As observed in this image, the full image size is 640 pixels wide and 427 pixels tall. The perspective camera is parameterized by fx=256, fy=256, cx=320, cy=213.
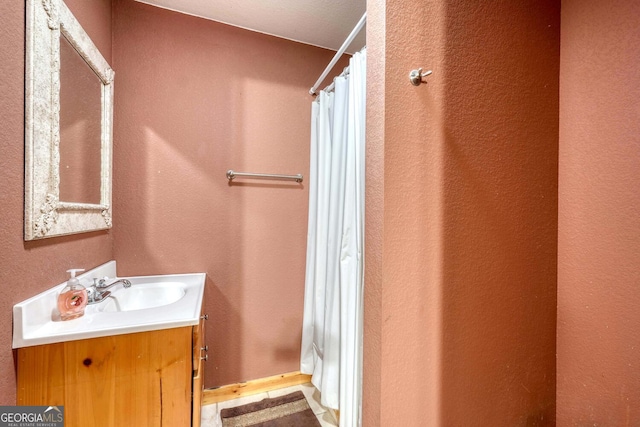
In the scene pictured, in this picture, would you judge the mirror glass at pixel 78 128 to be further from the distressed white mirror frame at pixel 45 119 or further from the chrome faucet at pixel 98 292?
the chrome faucet at pixel 98 292

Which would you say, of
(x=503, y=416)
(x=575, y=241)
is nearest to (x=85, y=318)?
(x=503, y=416)

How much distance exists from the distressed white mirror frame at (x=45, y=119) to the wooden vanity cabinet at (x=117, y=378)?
379 mm

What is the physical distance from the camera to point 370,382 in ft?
2.47

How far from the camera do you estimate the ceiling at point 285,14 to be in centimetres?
139

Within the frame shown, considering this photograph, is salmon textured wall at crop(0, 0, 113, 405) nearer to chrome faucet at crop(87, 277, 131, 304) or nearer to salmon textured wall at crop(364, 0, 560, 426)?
chrome faucet at crop(87, 277, 131, 304)

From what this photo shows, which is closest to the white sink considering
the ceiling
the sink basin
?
the sink basin

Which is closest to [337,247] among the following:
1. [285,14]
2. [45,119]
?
[45,119]

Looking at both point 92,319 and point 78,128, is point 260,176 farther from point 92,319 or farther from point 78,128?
point 92,319

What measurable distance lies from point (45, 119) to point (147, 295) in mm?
842

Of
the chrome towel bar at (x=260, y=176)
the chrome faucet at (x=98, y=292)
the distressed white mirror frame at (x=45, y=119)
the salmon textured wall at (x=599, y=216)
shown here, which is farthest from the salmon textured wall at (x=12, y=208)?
the salmon textured wall at (x=599, y=216)

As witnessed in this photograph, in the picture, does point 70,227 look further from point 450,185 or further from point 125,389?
point 450,185

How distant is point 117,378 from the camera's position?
0.80 meters

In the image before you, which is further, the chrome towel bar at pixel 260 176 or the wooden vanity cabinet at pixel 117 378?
the chrome towel bar at pixel 260 176
